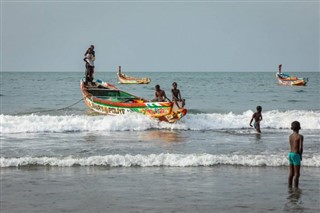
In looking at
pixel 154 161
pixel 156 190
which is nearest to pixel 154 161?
pixel 154 161

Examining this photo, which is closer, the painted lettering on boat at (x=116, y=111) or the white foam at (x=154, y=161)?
the white foam at (x=154, y=161)

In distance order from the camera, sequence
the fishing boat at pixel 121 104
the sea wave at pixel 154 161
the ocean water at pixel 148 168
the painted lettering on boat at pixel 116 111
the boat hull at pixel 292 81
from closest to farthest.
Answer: the ocean water at pixel 148 168 → the sea wave at pixel 154 161 → the fishing boat at pixel 121 104 → the painted lettering on boat at pixel 116 111 → the boat hull at pixel 292 81

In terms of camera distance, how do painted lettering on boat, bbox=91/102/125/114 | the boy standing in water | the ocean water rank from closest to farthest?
the ocean water
the boy standing in water
painted lettering on boat, bbox=91/102/125/114

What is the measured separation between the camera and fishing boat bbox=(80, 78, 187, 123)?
19.7 meters

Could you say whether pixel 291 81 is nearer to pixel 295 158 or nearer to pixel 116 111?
pixel 116 111

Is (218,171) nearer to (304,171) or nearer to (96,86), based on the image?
(304,171)

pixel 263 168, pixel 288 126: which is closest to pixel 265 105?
pixel 288 126

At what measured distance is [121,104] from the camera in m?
21.1

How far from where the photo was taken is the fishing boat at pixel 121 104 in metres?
19.7

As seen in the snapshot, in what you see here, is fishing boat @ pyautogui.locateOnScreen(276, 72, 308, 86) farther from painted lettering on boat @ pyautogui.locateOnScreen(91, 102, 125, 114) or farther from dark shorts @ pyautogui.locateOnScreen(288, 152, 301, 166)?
dark shorts @ pyautogui.locateOnScreen(288, 152, 301, 166)

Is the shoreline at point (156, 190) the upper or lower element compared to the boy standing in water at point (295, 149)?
lower
